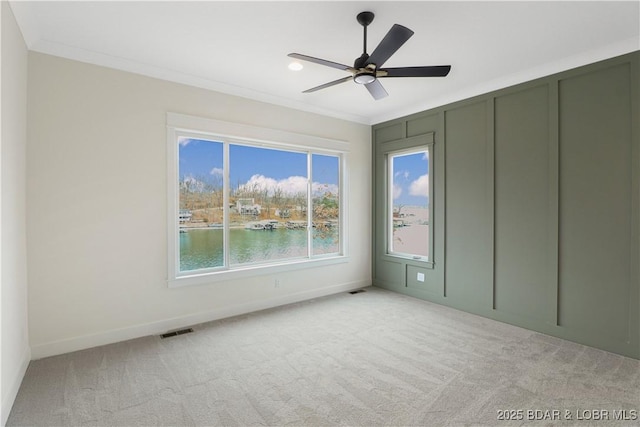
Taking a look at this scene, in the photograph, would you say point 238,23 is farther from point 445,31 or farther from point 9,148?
point 9,148

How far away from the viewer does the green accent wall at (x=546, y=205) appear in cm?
288

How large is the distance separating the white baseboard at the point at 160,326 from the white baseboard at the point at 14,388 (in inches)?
5.9

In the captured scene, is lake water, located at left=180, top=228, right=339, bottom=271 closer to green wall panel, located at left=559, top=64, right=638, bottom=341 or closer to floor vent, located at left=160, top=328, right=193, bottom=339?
floor vent, located at left=160, top=328, right=193, bottom=339

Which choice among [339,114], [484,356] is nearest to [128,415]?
[484,356]

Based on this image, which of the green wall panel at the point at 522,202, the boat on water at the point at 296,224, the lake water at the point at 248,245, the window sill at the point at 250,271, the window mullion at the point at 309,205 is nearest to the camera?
the green wall panel at the point at 522,202

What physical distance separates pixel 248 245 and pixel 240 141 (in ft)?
4.39

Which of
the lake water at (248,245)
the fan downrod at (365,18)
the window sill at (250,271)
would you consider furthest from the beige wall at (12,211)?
the fan downrod at (365,18)

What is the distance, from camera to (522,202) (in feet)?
11.6

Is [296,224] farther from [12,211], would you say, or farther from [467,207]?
[12,211]

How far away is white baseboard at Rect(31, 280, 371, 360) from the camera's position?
2846 millimetres

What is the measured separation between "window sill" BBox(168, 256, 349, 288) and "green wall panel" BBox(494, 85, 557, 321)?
222 centimetres

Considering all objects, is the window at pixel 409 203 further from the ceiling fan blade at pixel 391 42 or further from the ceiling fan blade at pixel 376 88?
the ceiling fan blade at pixel 391 42

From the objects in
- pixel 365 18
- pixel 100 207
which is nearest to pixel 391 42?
pixel 365 18

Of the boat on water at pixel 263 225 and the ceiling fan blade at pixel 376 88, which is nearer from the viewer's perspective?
the ceiling fan blade at pixel 376 88
